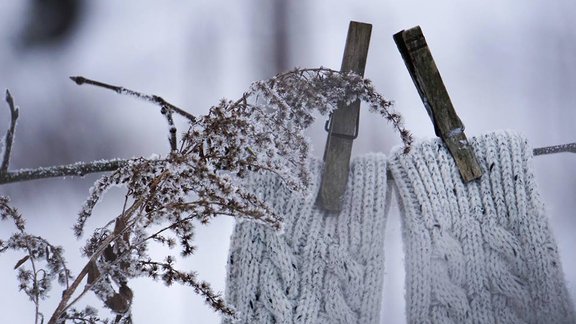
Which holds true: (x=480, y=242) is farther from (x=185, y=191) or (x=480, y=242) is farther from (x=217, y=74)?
(x=217, y=74)

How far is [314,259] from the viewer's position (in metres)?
0.76

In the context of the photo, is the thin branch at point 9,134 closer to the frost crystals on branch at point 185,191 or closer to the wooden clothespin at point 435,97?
the frost crystals on branch at point 185,191

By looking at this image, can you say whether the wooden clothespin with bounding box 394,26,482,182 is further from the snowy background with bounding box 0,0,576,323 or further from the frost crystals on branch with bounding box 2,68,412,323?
the snowy background with bounding box 0,0,576,323

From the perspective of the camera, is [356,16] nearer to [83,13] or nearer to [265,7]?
[265,7]

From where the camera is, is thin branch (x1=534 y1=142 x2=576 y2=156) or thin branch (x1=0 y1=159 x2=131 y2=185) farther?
thin branch (x1=534 y1=142 x2=576 y2=156)

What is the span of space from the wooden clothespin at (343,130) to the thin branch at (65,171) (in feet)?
0.79

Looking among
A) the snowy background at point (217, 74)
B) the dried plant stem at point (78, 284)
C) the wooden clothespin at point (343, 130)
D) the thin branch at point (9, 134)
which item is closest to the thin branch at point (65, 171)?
the thin branch at point (9, 134)

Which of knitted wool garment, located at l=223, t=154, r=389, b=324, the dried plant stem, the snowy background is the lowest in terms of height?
the dried plant stem

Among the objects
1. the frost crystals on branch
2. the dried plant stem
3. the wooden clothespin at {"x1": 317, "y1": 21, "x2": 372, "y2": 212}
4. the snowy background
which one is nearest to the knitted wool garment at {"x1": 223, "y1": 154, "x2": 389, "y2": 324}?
the wooden clothespin at {"x1": 317, "y1": 21, "x2": 372, "y2": 212}

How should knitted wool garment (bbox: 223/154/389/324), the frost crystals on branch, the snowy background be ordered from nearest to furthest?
1. the frost crystals on branch
2. knitted wool garment (bbox: 223/154/389/324)
3. the snowy background

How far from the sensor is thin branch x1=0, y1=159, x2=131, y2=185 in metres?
0.65

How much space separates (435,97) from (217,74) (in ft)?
1.96

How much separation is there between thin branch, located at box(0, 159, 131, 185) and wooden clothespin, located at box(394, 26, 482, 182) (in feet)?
1.10

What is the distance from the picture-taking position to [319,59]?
1.24 metres
